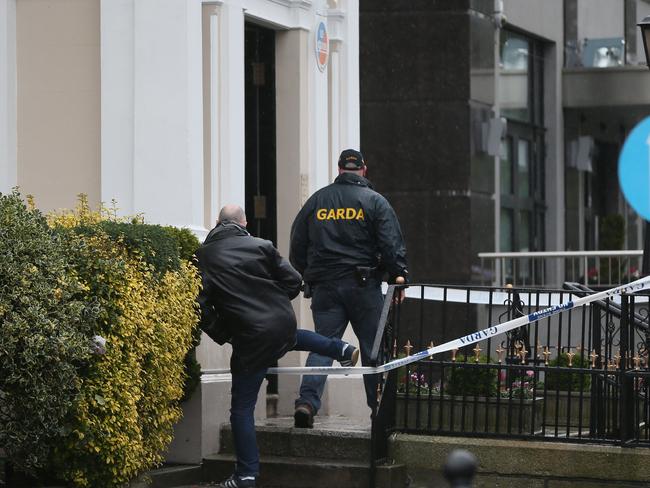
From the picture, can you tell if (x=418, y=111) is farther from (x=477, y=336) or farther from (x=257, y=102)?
(x=477, y=336)

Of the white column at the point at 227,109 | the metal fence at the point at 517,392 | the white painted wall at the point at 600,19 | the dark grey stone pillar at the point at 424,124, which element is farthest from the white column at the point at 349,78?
the white painted wall at the point at 600,19

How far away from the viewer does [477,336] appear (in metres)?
9.98

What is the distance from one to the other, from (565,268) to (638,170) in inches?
447

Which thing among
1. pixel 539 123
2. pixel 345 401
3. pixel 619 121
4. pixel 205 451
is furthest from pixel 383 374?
pixel 619 121

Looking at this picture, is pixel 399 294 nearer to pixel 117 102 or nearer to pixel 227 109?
pixel 227 109

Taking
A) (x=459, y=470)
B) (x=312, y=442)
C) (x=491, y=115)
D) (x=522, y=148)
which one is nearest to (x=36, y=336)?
(x=312, y=442)

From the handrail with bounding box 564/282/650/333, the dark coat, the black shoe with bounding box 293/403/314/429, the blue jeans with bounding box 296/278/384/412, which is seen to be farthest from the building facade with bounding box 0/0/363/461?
the handrail with bounding box 564/282/650/333

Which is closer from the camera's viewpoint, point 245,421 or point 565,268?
point 245,421

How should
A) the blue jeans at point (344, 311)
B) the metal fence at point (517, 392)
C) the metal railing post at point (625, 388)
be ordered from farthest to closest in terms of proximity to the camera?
the blue jeans at point (344, 311) < the metal fence at point (517, 392) < the metal railing post at point (625, 388)

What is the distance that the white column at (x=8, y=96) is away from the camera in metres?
11.3

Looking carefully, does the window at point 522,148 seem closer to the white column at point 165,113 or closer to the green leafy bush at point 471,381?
the green leafy bush at point 471,381

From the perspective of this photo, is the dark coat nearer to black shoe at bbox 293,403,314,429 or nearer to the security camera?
black shoe at bbox 293,403,314,429

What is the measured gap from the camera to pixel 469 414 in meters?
10.6

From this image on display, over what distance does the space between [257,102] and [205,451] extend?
3.16m
